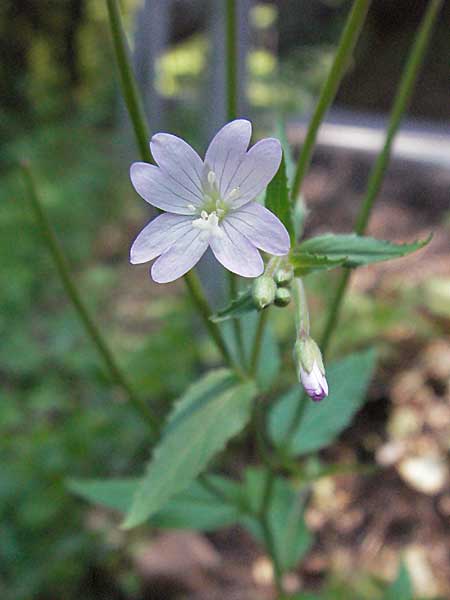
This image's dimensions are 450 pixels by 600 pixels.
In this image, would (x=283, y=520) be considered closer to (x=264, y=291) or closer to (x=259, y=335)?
(x=259, y=335)

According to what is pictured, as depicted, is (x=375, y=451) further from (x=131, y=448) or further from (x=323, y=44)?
(x=323, y=44)

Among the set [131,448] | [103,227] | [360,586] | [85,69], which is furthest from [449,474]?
[85,69]

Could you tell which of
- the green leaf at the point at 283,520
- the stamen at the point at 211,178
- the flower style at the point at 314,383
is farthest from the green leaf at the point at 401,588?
the stamen at the point at 211,178

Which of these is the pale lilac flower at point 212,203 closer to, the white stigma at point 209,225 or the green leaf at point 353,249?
the white stigma at point 209,225

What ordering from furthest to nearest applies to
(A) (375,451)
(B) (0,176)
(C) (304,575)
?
(B) (0,176) < (A) (375,451) < (C) (304,575)

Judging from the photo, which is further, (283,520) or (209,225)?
(283,520)

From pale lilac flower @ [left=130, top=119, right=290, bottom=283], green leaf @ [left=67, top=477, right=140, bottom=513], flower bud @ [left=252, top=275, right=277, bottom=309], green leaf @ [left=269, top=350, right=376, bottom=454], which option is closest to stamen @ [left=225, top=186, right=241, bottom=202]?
pale lilac flower @ [left=130, top=119, right=290, bottom=283]

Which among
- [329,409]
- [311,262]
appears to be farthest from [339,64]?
[329,409]
